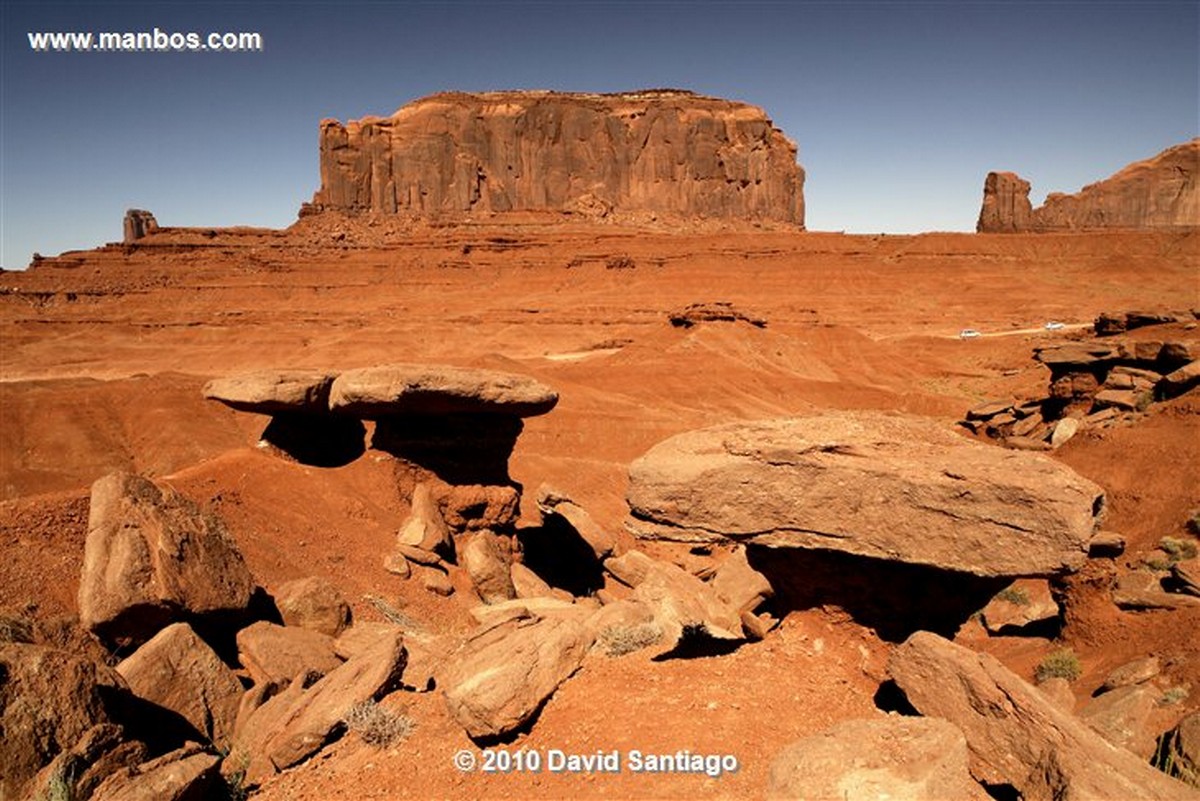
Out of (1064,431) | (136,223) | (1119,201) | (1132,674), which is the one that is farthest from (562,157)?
(1132,674)

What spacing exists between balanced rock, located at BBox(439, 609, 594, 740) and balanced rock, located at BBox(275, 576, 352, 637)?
2171mm

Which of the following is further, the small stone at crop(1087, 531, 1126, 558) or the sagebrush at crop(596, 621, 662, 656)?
the small stone at crop(1087, 531, 1126, 558)

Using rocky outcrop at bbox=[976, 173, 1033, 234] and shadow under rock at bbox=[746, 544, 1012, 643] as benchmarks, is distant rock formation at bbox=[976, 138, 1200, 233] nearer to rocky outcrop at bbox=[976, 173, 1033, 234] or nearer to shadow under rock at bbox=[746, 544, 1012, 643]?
rocky outcrop at bbox=[976, 173, 1033, 234]

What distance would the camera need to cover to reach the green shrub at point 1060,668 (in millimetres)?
6688

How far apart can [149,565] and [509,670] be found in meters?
3.36

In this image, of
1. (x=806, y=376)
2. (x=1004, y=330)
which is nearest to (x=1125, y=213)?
(x=1004, y=330)

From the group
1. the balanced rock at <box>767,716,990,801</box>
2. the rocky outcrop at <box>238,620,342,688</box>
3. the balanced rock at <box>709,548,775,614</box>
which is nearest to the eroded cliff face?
the balanced rock at <box>709,548,775,614</box>

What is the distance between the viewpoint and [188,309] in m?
47.9

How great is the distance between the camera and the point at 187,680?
5164 millimetres

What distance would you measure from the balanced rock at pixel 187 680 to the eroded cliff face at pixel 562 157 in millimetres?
74971

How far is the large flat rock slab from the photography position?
4.41m

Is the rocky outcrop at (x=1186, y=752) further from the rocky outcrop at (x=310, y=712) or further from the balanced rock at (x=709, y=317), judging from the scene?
the balanced rock at (x=709, y=317)

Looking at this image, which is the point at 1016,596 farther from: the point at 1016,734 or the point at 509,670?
the point at 509,670

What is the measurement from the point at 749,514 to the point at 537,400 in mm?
5392
